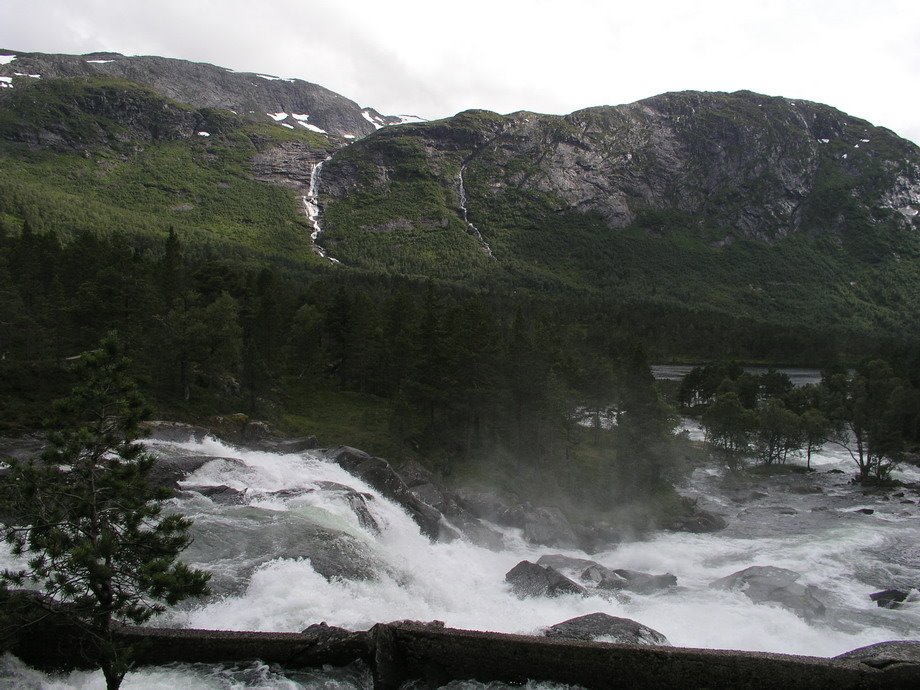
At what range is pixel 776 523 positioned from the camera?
50.8m

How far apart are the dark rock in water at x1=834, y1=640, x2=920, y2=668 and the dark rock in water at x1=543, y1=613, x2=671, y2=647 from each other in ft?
21.5

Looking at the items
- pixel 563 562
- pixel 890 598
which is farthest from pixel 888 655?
pixel 563 562

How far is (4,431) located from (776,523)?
188 ft

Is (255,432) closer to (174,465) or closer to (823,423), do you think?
(174,465)

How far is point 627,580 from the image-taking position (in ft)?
115

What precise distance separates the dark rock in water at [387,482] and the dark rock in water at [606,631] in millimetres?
14837

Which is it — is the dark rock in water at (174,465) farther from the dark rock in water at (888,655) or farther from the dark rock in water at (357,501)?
the dark rock in water at (888,655)

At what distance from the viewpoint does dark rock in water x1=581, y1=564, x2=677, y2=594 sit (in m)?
34.0

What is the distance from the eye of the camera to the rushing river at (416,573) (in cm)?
2182

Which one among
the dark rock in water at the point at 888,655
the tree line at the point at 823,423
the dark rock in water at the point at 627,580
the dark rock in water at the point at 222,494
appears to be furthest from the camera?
the tree line at the point at 823,423

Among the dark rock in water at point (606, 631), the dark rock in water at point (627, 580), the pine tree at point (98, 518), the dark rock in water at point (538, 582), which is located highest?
the pine tree at point (98, 518)

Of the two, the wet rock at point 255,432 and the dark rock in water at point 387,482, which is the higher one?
the wet rock at point 255,432

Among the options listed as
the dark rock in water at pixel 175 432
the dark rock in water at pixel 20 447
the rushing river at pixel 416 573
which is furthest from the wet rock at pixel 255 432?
the dark rock in water at pixel 20 447

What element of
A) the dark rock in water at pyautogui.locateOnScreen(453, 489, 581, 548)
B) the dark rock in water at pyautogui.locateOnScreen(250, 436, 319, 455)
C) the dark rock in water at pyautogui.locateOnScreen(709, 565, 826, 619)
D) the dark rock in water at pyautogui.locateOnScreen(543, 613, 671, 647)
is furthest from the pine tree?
the dark rock in water at pyautogui.locateOnScreen(453, 489, 581, 548)
